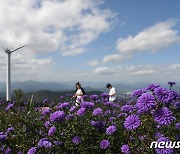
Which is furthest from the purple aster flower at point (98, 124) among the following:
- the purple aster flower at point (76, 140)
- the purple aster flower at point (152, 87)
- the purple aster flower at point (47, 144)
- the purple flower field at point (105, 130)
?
the purple aster flower at point (152, 87)

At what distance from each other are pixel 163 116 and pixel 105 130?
2007mm

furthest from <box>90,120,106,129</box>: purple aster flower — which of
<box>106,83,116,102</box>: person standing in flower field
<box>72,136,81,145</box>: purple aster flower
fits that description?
<box>106,83,116,102</box>: person standing in flower field

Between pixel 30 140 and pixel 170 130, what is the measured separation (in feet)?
8.05

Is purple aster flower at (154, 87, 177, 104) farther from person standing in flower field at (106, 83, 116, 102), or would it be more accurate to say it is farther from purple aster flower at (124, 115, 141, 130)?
person standing in flower field at (106, 83, 116, 102)

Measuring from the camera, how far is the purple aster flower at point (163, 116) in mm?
3336

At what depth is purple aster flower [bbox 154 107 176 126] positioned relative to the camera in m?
3.34

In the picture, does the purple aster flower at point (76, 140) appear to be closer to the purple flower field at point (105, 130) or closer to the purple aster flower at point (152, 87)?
the purple flower field at point (105, 130)

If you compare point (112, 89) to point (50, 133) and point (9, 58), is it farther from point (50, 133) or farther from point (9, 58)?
point (9, 58)

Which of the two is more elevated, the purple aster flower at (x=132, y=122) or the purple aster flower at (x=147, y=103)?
the purple aster flower at (x=147, y=103)

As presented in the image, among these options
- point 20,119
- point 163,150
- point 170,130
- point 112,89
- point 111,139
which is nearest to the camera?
point 163,150

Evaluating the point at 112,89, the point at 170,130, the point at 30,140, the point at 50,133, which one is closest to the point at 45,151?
the point at 50,133

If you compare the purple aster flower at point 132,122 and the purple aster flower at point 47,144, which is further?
the purple aster flower at point 47,144

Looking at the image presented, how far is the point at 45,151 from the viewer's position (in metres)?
4.87

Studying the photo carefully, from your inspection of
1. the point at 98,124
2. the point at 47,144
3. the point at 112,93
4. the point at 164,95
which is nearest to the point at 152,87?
the point at 164,95
